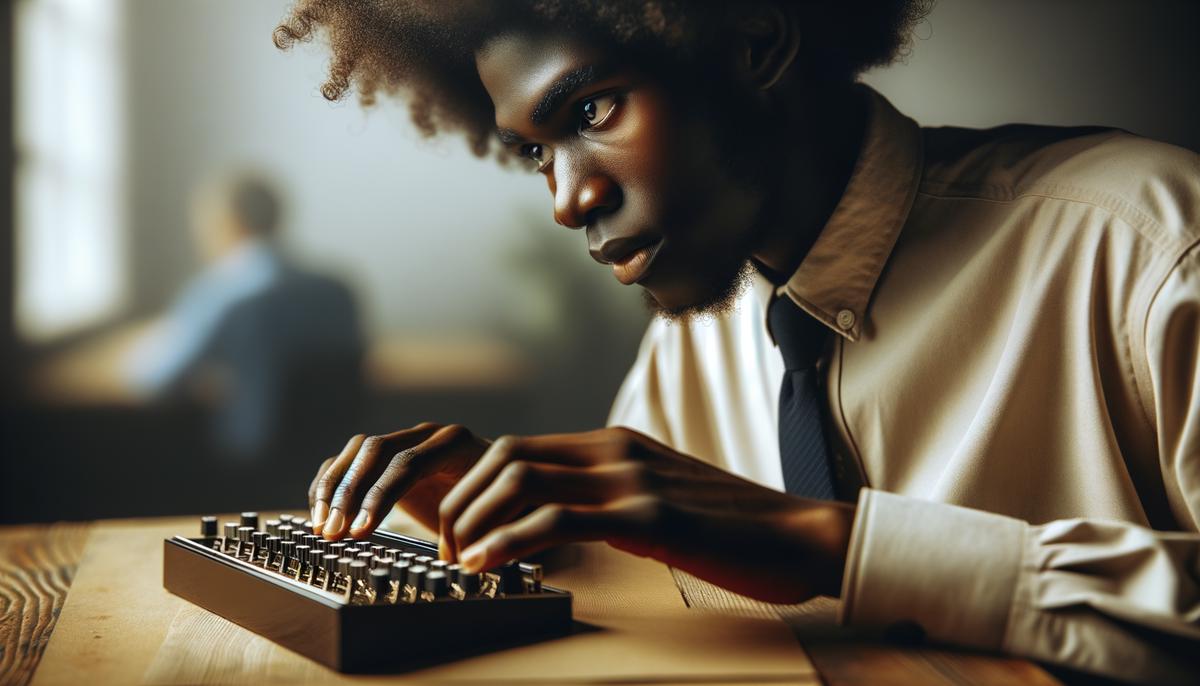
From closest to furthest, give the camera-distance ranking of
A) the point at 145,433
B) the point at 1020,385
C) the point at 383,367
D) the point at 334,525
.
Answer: the point at 334,525 → the point at 1020,385 → the point at 145,433 → the point at 383,367

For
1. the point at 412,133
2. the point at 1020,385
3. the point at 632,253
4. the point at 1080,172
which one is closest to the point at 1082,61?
the point at 412,133

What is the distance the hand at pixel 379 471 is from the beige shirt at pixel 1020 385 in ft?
1.23

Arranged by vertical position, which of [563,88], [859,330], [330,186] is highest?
[330,186]

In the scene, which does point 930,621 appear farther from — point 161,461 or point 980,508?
point 161,461

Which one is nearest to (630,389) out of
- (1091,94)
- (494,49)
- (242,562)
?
(494,49)

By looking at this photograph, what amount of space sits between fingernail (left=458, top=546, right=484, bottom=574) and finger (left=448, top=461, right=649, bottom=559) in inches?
A: 0.7

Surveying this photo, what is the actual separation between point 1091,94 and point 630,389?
3.12 m

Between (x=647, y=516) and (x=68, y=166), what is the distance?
161 inches

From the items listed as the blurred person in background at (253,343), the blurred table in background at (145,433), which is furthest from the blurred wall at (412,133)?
the blurred table in background at (145,433)

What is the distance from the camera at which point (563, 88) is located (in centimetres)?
91

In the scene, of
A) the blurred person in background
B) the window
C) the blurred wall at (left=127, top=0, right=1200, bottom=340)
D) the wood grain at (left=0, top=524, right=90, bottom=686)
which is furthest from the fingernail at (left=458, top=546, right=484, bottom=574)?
the window

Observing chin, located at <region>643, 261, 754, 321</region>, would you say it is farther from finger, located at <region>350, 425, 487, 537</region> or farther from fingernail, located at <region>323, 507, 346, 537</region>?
fingernail, located at <region>323, 507, 346, 537</region>

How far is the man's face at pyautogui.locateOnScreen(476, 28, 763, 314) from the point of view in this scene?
92 cm

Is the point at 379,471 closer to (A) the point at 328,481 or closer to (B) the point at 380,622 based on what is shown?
(A) the point at 328,481
